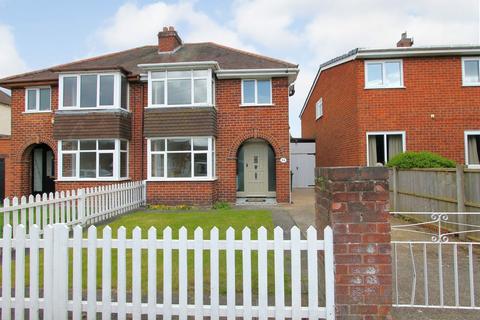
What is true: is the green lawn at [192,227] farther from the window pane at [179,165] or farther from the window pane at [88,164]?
the window pane at [88,164]

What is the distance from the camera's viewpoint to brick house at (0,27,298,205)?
514 inches

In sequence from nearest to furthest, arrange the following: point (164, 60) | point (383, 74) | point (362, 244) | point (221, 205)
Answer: point (362, 244) < point (221, 205) < point (383, 74) < point (164, 60)

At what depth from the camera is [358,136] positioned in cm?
1341

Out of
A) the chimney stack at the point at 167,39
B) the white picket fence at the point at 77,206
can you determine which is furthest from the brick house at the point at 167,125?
the white picket fence at the point at 77,206

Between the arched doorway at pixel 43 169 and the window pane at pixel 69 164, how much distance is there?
103 inches

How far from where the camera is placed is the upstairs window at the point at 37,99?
14.9m

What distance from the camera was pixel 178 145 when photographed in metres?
13.3

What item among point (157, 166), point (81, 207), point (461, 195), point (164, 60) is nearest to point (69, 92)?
point (164, 60)

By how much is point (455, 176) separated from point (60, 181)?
13.5 meters

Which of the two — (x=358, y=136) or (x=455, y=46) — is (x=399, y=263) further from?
(x=455, y=46)

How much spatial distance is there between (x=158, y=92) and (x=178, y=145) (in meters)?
2.20

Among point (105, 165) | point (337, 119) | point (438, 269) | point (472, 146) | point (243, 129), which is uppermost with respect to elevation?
point (337, 119)

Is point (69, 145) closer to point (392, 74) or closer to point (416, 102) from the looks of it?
point (392, 74)

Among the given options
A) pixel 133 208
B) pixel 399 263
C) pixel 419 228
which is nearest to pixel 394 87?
pixel 419 228
